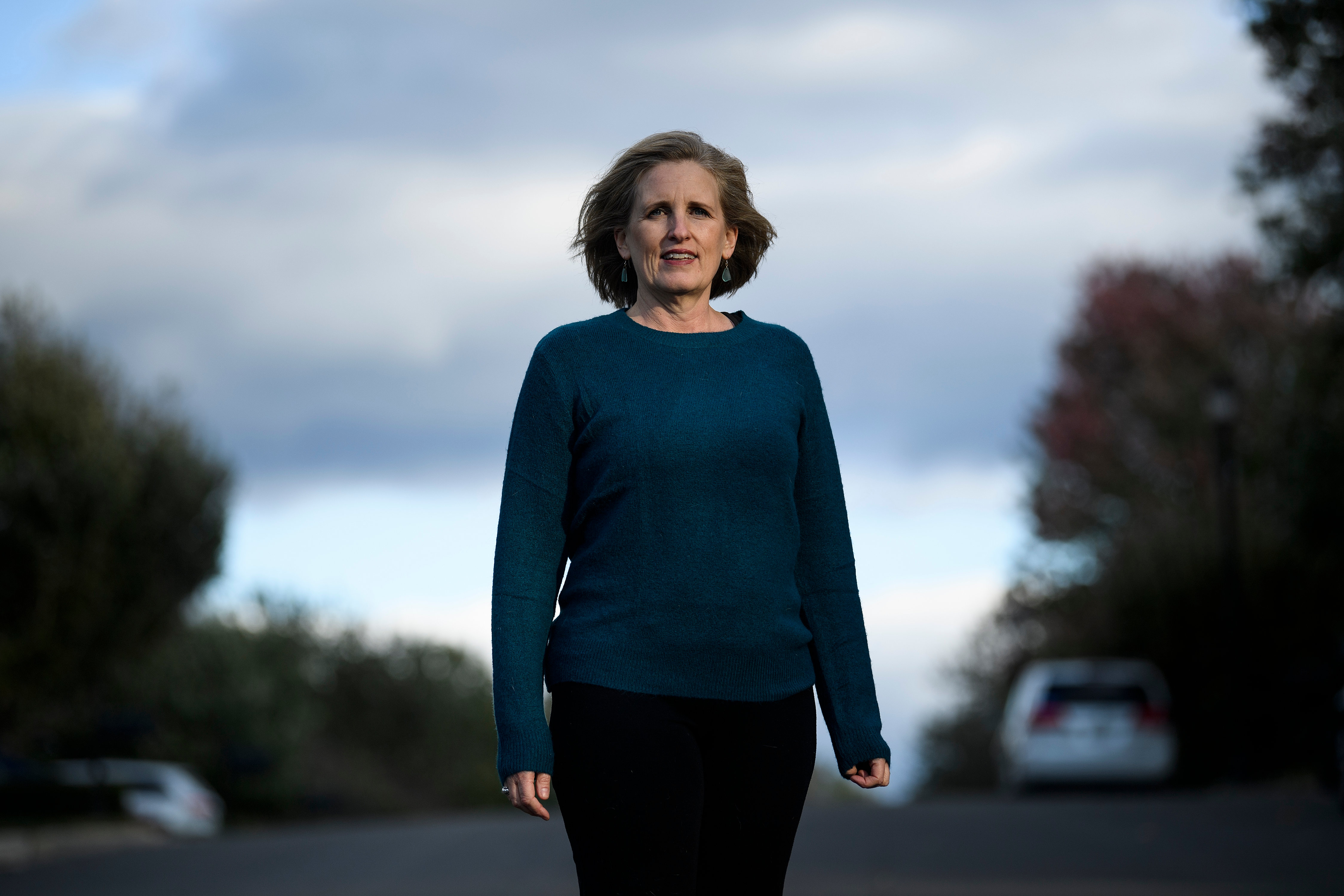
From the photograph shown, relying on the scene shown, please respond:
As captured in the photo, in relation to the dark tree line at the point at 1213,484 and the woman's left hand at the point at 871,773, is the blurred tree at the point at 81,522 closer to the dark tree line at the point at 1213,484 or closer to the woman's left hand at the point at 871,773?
the dark tree line at the point at 1213,484

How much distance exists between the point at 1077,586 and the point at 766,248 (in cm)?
3058

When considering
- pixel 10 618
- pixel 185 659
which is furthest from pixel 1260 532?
pixel 185 659

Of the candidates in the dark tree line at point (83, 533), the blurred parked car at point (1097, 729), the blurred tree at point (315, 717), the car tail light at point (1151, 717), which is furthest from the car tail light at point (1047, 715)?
the blurred tree at point (315, 717)

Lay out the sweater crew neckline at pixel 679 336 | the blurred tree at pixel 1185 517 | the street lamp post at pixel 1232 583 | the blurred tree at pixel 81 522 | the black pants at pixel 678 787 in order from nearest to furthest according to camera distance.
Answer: the black pants at pixel 678 787 → the sweater crew neckline at pixel 679 336 → the blurred tree at pixel 81 522 → the street lamp post at pixel 1232 583 → the blurred tree at pixel 1185 517

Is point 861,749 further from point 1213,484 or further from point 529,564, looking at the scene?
point 1213,484

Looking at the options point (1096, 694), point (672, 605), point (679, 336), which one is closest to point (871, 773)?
point (672, 605)

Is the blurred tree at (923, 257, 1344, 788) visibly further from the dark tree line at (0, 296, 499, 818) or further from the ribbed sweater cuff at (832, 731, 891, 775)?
the dark tree line at (0, 296, 499, 818)

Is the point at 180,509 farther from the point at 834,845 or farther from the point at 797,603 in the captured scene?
the point at 797,603

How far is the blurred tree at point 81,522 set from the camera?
1941cm

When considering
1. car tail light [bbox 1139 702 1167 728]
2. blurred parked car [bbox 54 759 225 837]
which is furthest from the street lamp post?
blurred parked car [bbox 54 759 225 837]

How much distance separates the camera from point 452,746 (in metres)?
49.4

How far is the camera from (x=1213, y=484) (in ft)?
99.3

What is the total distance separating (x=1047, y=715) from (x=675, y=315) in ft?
56.7

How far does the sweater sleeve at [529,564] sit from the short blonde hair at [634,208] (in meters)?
0.36
